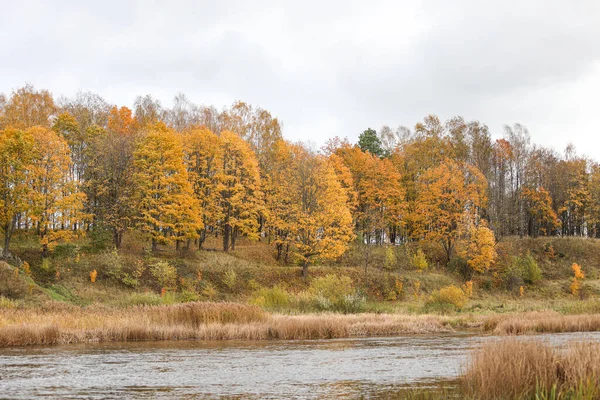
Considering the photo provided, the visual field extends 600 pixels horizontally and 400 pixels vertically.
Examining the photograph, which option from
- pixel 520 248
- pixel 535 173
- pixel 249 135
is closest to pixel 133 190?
pixel 249 135

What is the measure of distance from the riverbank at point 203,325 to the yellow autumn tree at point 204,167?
82.0 ft

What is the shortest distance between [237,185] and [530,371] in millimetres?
48447

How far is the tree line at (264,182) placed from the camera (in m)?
52.6

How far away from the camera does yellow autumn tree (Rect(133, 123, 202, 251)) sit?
5478 cm

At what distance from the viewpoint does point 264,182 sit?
64.8 m

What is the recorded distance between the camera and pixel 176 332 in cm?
2956

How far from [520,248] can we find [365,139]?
25.5 metres

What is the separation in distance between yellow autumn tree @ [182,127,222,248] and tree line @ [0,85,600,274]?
0.54 ft

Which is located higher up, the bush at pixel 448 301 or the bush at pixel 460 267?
the bush at pixel 460 267

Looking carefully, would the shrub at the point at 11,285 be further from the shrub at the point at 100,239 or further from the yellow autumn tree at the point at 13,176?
the shrub at the point at 100,239

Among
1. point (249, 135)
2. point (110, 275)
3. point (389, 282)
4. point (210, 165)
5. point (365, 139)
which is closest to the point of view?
point (110, 275)

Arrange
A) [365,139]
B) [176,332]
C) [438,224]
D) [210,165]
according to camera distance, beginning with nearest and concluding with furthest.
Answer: [176,332] → [210,165] → [438,224] → [365,139]

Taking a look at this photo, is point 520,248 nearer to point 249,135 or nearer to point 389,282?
point 389,282

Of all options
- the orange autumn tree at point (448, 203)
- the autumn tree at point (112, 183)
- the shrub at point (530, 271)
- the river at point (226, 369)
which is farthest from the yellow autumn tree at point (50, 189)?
the shrub at point (530, 271)
